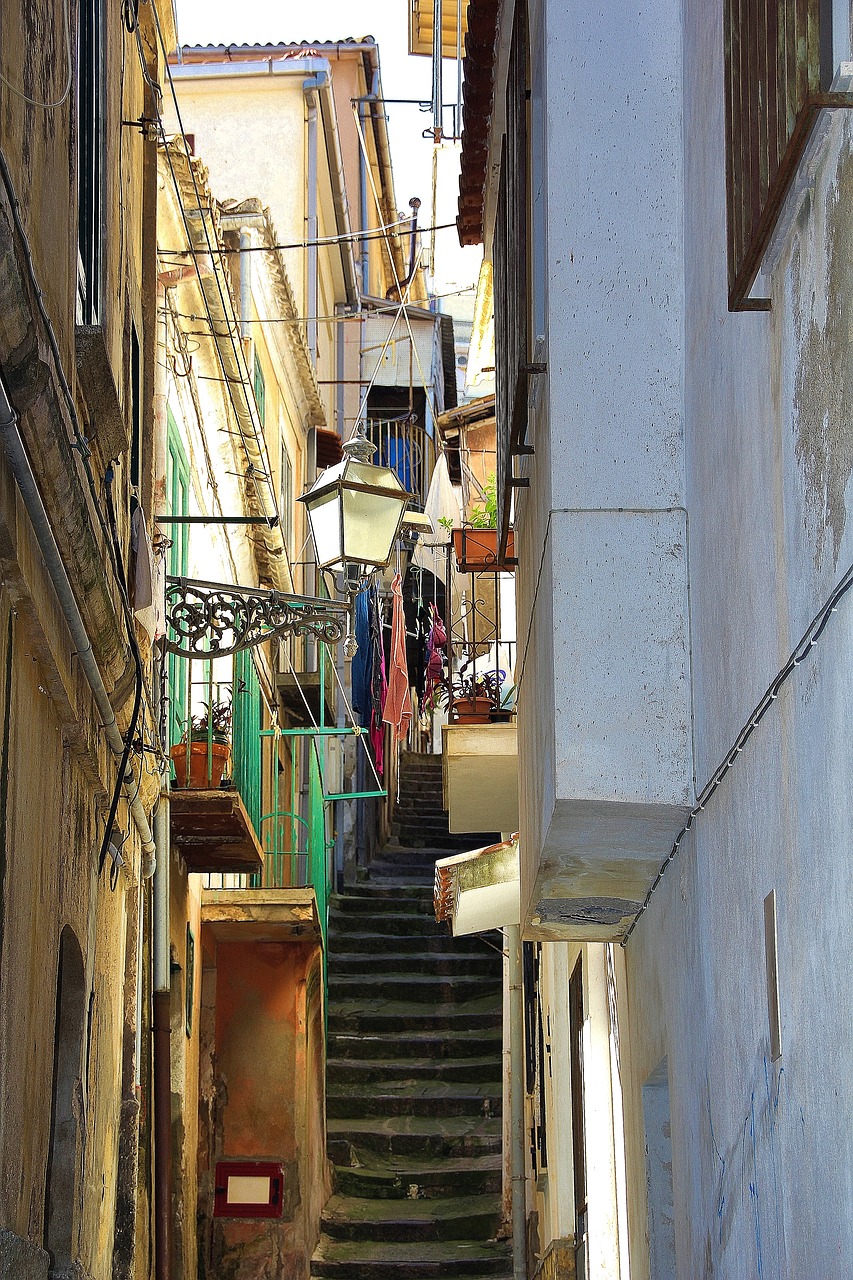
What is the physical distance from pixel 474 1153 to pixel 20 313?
15.5 meters

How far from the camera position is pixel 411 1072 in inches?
792

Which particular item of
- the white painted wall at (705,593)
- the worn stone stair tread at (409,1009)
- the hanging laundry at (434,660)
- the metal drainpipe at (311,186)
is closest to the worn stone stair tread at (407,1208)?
the worn stone stair tread at (409,1009)

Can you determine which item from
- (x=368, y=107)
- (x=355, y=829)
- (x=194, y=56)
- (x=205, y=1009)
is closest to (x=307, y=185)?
(x=194, y=56)

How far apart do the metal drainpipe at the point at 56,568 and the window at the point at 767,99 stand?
77.1 inches

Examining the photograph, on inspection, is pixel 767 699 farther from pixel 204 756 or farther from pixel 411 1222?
pixel 411 1222

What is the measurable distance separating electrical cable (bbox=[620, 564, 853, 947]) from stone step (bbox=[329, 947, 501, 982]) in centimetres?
1625

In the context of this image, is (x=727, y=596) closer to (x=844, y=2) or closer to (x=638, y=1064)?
(x=844, y=2)

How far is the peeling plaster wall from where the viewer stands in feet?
11.2

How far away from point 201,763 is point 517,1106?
4.16 m

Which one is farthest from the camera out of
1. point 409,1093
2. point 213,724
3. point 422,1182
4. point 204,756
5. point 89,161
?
point 409,1093

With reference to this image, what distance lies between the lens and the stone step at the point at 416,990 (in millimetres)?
21672

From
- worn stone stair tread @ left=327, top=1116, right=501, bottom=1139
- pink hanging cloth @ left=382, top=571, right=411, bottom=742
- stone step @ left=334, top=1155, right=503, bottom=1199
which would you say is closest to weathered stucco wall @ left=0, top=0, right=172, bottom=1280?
pink hanging cloth @ left=382, top=571, right=411, bottom=742

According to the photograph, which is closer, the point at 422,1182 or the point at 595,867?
the point at 595,867

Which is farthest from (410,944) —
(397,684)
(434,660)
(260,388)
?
(260,388)
